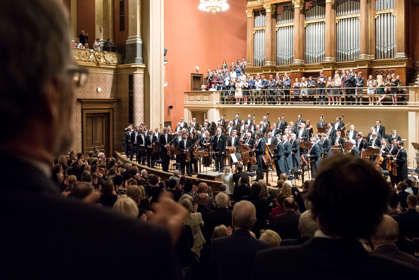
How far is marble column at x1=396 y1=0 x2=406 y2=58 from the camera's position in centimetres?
1922

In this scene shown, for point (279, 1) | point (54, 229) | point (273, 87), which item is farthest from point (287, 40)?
point (54, 229)

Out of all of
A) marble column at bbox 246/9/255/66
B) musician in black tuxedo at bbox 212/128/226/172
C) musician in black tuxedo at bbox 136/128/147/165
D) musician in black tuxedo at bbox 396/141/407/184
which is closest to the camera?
musician in black tuxedo at bbox 396/141/407/184

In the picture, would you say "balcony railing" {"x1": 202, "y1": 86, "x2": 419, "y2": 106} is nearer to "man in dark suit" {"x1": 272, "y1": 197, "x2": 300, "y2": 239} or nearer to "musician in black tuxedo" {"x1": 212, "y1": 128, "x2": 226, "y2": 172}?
"musician in black tuxedo" {"x1": 212, "y1": 128, "x2": 226, "y2": 172}

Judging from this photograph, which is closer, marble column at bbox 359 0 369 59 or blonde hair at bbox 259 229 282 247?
blonde hair at bbox 259 229 282 247

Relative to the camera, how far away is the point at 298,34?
22.9 meters

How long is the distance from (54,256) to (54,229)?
0.04m

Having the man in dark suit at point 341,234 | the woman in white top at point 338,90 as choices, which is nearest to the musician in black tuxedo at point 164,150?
the woman in white top at point 338,90

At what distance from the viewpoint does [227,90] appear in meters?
21.9

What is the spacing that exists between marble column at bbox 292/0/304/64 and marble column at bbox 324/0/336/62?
154 centimetres

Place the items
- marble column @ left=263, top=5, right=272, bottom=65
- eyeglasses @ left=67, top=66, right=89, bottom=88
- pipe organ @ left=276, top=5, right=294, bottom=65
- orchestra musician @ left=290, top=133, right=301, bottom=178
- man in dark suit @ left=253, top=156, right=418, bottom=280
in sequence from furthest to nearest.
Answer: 1. marble column @ left=263, top=5, right=272, bottom=65
2. pipe organ @ left=276, top=5, right=294, bottom=65
3. orchestra musician @ left=290, top=133, right=301, bottom=178
4. man in dark suit @ left=253, top=156, right=418, bottom=280
5. eyeglasses @ left=67, top=66, right=89, bottom=88

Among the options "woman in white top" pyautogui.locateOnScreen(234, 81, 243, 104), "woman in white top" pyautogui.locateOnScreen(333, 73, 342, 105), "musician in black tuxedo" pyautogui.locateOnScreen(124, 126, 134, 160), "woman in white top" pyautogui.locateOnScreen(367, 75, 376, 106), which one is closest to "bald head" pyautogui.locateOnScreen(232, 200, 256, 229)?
"musician in black tuxedo" pyautogui.locateOnScreen(124, 126, 134, 160)

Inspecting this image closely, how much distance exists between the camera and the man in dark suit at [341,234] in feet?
4.62

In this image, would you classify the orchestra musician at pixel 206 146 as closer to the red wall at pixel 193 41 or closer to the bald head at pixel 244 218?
the red wall at pixel 193 41

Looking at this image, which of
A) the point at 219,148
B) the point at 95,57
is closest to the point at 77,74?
the point at 219,148
